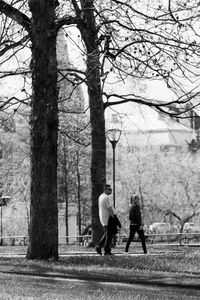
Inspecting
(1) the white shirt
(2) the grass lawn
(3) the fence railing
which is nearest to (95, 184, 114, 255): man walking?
(1) the white shirt

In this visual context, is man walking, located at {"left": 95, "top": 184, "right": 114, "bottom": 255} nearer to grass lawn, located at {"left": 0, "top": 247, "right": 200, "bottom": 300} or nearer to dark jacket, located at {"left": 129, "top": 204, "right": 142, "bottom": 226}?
dark jacket, located at {"left": 129, "top": 204, "right": 142, "bottom": 226}

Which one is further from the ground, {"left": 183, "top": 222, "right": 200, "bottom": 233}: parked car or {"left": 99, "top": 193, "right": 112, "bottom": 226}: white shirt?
{"left": 99, "top": 193, "right": 112, "bottom": 226}: white shirt

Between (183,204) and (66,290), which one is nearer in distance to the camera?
(66,290)

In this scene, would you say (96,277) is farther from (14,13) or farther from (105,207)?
(105,207)

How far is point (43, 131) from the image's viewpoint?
17766mm

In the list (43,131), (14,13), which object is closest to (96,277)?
(43,131)

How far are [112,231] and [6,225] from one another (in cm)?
4391

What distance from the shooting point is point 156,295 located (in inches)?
457

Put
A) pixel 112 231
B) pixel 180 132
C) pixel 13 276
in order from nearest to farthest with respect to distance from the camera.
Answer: pixel 13 276 < pixel 112 231 < pixel 180 132

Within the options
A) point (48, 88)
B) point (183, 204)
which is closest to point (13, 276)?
point (48, 88)

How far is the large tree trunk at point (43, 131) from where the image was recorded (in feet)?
58.1

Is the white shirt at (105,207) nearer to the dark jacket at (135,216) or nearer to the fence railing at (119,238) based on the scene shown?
the dark jacket at (135,216)

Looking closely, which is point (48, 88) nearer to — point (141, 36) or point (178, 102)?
point (141, 36)

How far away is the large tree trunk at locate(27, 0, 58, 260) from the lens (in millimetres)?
17719
